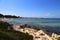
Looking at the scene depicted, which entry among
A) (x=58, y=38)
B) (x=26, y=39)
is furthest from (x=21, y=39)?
(x=58, y=38)

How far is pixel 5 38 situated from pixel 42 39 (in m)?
3.88

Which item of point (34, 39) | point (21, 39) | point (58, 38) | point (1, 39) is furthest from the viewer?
point (58, 38)

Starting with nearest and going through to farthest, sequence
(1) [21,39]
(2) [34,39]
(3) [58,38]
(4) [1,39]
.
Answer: (4) [1,39] < (1) [21,39] < (2) [34,39] < (3) [58,38]

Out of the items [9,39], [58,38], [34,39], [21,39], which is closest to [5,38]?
[9,39]

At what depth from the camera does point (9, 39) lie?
34.0 feet

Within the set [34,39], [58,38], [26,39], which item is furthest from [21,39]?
[58,38]

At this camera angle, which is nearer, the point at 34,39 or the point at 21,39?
the point at 21,39

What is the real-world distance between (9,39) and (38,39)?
11.5 feet

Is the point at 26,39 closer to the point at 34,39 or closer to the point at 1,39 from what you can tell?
the point at 34,39

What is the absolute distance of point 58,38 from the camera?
1499 centimetres

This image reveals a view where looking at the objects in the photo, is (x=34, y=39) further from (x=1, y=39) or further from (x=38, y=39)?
(x=1, y=39)

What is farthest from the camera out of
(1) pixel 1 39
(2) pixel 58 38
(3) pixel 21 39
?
(2) pixel 58 38

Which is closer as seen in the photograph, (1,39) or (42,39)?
(1,39)

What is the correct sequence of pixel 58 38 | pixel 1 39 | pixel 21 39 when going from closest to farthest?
pixel 1 39 → pixel 21 39 → pixel 58 38
